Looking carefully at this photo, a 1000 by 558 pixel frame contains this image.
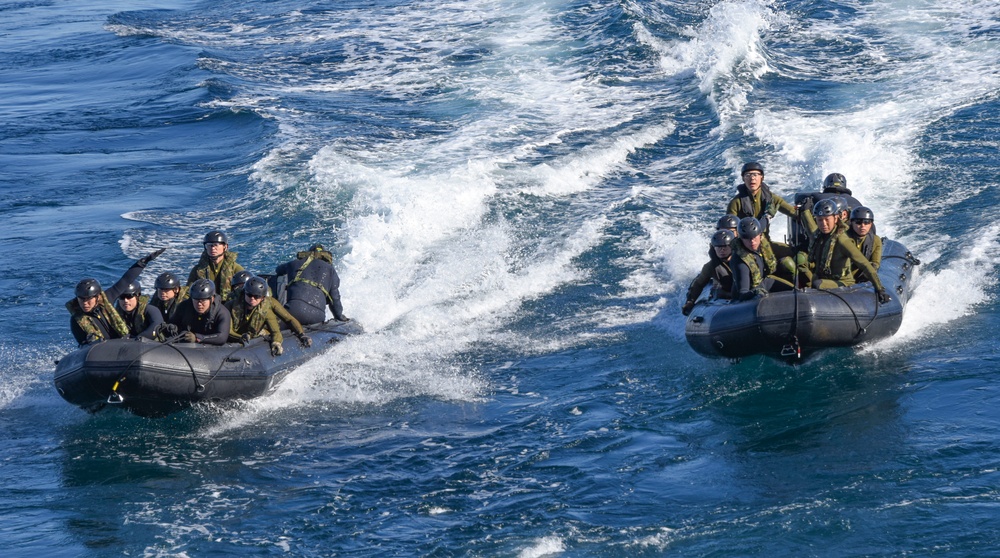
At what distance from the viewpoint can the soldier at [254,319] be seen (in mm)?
13438

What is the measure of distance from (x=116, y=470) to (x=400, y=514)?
3377 mm

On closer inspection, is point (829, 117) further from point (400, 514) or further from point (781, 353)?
point (400, 514)

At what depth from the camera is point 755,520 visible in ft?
31.8

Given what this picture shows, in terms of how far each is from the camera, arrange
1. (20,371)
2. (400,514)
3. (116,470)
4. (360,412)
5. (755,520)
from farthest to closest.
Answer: (20,371) < (360,412) < (116,470) < (400,514) < (755,520)

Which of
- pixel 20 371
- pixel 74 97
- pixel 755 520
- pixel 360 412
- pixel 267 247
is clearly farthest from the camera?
pixel 74 97

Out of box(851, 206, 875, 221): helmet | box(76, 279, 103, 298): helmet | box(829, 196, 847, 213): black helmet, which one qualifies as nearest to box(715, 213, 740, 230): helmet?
box(829, 196, 847, 213): black helmet

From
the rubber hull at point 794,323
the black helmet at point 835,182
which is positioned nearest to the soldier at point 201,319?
the rubber hull at point 794,323

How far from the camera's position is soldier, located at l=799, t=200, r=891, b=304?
13055mm

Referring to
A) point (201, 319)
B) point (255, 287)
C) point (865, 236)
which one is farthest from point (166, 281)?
point (865, 236)

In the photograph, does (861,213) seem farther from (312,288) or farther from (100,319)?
(100,319)

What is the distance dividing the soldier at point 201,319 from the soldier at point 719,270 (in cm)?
554

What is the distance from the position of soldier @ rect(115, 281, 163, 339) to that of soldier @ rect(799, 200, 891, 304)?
7427mm

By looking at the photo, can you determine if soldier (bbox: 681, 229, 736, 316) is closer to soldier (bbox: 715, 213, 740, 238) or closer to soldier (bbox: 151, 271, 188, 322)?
soldier (bbox: 715, 213, 740, 238)

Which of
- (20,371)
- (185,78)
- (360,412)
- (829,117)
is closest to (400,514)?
(360,412)
